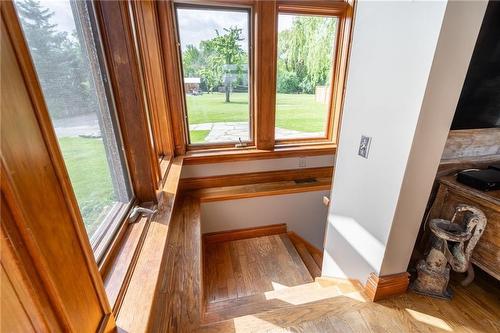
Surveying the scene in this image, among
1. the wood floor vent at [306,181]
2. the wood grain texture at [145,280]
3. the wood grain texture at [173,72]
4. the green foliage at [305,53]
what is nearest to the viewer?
the wood grain texture at [145,280]

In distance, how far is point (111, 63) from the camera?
1088mm

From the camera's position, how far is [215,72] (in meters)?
2.17

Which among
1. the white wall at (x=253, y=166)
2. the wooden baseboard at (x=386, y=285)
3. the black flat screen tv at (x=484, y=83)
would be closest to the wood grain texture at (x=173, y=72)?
the white wall at (x=253, y=166)

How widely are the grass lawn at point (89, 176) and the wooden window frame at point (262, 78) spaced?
1.25 meters

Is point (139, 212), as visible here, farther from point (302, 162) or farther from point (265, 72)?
point (302, 162)

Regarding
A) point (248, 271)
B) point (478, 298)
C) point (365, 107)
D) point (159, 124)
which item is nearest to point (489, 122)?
point (365, 107)

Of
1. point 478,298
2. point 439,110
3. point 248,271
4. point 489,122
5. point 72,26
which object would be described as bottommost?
point 248,271

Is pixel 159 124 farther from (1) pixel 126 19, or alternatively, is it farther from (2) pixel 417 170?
(2) pixel 417 170

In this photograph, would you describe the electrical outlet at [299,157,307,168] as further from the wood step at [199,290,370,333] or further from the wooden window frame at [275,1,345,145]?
the wood step at [199,290,370,333]

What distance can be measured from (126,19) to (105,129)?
524mm

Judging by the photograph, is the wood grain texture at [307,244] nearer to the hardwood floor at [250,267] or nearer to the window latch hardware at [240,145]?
the hardwood floor at [250,267]

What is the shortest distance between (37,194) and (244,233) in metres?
2.19

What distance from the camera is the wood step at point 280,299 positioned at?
1.41 m

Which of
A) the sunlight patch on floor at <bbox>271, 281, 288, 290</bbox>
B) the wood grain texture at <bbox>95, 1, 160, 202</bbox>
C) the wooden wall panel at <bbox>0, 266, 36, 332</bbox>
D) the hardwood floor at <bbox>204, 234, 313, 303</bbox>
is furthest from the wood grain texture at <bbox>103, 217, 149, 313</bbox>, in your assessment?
the sunlight patch on floor at <bbox>271, 281, 288, 290</bbox>
